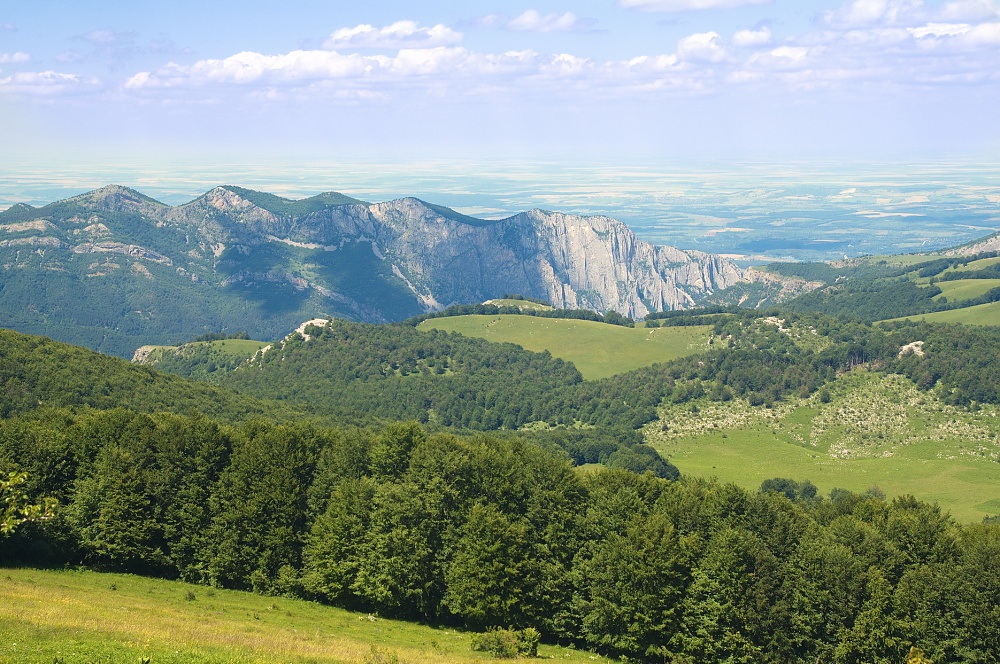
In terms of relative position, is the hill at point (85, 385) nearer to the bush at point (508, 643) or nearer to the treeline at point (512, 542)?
the treeline at point (512, 542)

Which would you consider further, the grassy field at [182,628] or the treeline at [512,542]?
the treeline at [512,542]

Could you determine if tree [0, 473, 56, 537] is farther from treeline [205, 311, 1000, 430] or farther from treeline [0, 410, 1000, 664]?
treeline [205, 311, 1000, 430]

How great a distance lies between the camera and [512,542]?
2030 inches

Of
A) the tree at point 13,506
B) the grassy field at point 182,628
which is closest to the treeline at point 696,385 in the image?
the grassy field at point 182,628

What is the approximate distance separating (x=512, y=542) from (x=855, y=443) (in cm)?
10971

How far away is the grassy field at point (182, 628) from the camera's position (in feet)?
99.6

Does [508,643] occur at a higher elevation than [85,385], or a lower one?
lower

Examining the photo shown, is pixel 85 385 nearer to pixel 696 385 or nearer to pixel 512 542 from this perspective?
pixel 512 542

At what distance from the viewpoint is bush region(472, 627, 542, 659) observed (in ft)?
144

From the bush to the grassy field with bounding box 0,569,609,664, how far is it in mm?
969

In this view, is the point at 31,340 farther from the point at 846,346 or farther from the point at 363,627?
the point at 846,346

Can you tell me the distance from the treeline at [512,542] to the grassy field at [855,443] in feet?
221

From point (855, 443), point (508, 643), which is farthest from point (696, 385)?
point (508, 643)

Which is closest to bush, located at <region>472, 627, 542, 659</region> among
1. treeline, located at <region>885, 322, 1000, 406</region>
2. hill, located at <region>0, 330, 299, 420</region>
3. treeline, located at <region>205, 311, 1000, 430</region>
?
hill, located at <region>0, 330, 299, 420</region>
